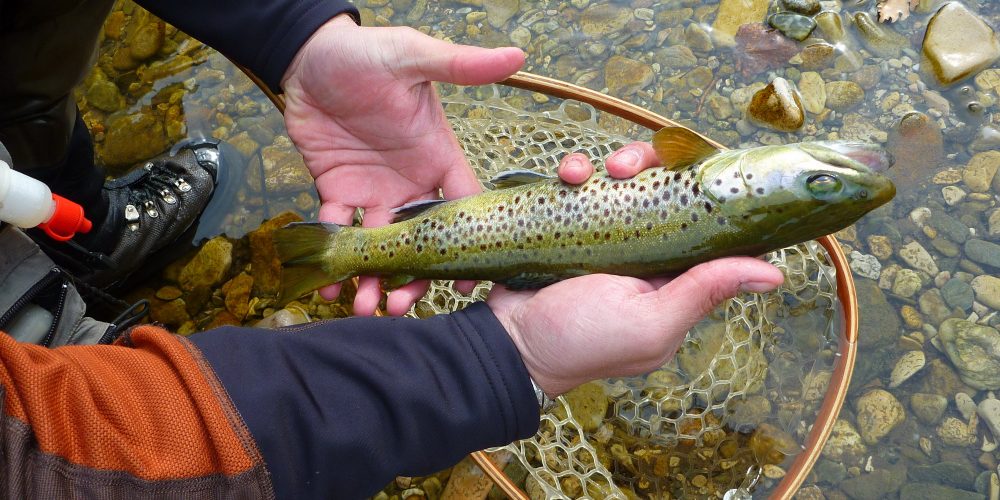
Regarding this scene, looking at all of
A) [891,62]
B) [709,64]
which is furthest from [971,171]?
[709,64]

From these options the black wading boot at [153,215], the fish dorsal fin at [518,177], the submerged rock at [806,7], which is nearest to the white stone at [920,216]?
the submerged rock at [806,7]

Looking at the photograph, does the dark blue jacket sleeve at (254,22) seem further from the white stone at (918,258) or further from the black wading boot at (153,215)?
the white stone at (918,258)

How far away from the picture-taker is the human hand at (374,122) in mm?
3475

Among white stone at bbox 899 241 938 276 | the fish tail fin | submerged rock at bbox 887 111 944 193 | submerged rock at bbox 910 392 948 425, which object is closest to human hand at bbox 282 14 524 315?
the fish tail fin

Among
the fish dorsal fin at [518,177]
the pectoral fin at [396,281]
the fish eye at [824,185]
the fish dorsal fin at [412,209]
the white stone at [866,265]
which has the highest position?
the fish eye at [824,185]

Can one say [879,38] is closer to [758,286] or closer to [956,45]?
[956,45]

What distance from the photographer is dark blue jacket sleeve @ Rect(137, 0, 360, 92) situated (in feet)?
11.9

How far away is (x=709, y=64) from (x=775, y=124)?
0.81 meters

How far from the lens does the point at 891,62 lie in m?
5.44

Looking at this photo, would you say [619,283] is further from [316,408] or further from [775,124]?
[775,124]

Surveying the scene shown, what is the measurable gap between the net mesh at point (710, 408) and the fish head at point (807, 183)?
1581mm

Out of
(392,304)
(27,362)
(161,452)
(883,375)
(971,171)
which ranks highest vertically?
(27,362)

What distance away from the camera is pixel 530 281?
10.6 feet

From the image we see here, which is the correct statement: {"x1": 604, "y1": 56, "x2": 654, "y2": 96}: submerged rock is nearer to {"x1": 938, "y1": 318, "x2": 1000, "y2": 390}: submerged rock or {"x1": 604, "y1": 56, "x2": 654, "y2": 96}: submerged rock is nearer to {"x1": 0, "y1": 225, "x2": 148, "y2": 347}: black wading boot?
{"x1": 938, "y1": 318, "x2": 1000, "y2": 390}: submerged rock
